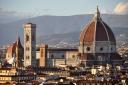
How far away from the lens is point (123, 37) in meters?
182

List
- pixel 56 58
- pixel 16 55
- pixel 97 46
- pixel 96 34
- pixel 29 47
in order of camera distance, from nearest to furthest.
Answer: pixel 29 47, pixel 56 58, pixel 97 46, pixel 96 34, pixel 16 55

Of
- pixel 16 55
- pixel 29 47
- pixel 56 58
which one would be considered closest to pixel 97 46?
pixel 56 58

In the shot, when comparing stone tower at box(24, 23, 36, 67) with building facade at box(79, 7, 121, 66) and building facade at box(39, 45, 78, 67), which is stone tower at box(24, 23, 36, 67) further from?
building facade at box(79, 7, 121, 66)

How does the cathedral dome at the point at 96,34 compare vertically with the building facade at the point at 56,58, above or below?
above

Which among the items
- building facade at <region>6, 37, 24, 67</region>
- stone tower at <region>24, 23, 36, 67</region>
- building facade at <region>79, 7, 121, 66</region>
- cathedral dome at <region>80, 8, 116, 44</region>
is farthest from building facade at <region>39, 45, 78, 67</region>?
building facade at <region>6, 37, 24, 67</region>

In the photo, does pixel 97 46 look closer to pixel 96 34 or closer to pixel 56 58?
pixel 96 34

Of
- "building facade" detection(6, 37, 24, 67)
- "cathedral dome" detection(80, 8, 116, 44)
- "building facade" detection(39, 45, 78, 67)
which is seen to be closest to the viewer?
"building facade" detection(6, 37, 24, 67)

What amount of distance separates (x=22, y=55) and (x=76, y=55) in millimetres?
6125

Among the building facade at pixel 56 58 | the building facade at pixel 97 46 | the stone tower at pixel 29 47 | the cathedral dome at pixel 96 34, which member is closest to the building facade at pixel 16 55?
the stone tower at pixel 29 47

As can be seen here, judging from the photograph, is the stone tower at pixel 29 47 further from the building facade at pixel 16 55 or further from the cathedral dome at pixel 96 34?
the cathedral dome at pixel 96 34

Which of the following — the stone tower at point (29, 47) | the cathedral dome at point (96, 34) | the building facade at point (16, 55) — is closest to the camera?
the building facade at point (16, 55)

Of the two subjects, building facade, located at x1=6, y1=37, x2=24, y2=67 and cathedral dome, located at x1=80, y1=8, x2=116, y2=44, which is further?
cathedral dome, located at x1=80, y1=8, x2=116, y2=44

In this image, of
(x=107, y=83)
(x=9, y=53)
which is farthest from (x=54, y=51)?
(x=107, y=83)

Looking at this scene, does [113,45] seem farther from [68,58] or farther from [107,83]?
[107,83]
